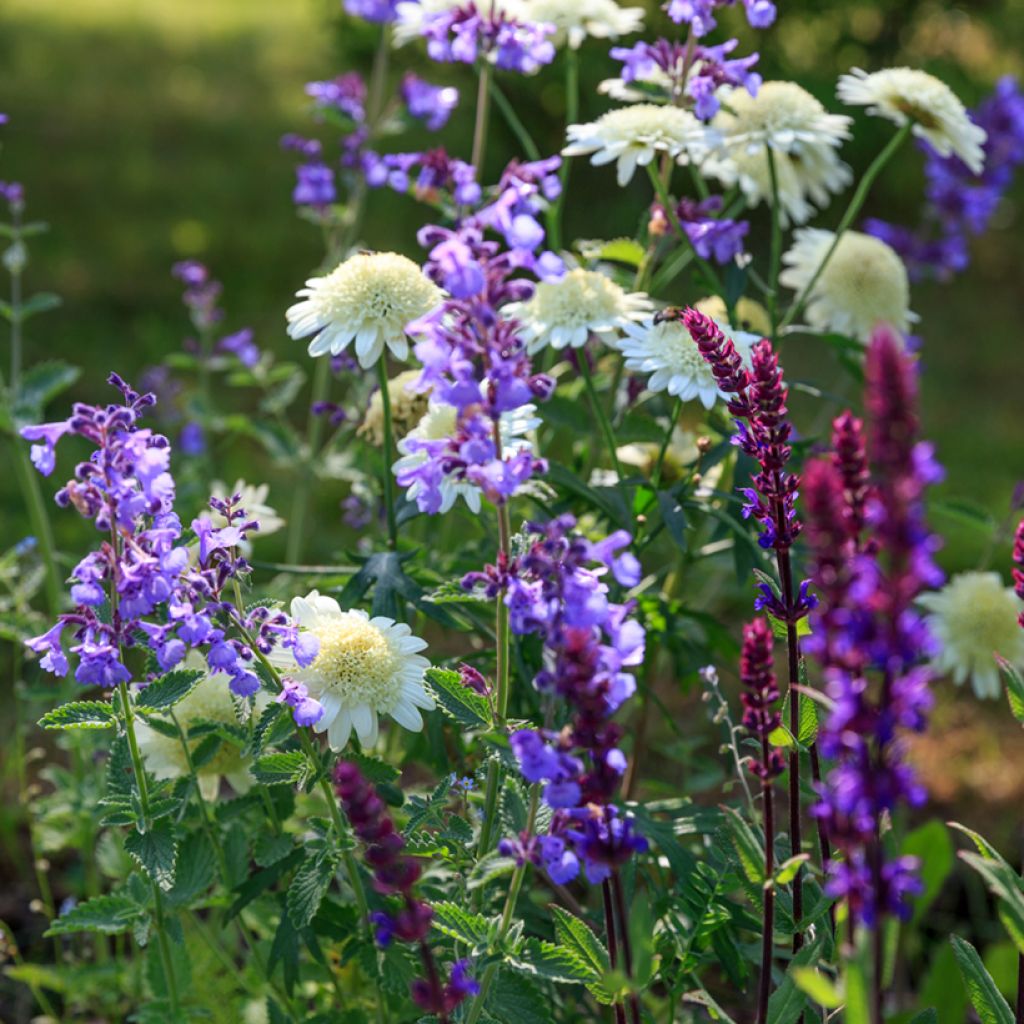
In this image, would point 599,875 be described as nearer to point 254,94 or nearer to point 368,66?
point 368,66

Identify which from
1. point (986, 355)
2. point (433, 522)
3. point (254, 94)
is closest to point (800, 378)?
point (986, 355)

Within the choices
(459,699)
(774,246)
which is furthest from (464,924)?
(774,246)

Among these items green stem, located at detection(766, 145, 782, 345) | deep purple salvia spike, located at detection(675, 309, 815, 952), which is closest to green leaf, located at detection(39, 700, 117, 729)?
deep purple salvia spike, located at detection(675, 309, 815, 952)

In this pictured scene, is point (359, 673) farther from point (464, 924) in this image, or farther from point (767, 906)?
point (767, 906)

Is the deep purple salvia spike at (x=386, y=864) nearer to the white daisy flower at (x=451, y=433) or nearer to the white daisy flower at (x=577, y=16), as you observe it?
the white daisy flower at (x=451, y=433)

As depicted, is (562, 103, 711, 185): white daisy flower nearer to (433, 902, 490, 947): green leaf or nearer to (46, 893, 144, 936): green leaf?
(433, 902, 490, 947): green leaf

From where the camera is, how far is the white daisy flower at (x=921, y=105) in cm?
225

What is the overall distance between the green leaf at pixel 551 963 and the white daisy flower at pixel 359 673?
12.5 inches

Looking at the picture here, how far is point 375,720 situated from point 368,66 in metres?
6.29

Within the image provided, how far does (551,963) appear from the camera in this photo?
142cm

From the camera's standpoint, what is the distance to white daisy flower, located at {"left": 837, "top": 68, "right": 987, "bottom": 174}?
2254 mm

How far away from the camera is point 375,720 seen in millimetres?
1678

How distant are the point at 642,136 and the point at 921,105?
54 centimetres

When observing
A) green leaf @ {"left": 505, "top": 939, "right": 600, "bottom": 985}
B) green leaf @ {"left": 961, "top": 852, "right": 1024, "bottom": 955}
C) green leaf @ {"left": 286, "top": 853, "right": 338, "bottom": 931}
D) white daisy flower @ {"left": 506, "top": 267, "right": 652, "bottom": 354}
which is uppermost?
white daisy flower @ {"left": 506, "top": 267, "right": 652, "bottom": 354}
